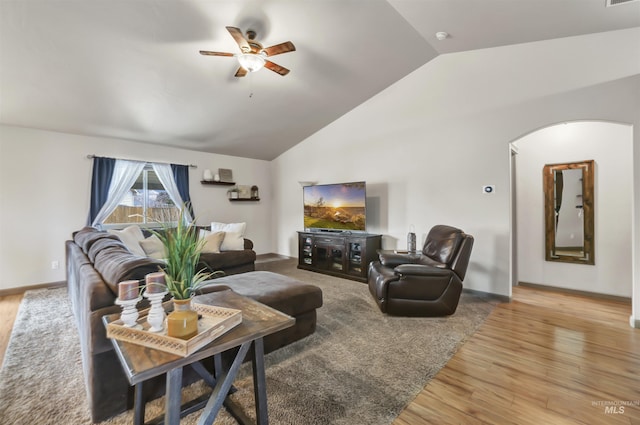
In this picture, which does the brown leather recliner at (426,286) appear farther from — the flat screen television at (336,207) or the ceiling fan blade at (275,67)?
the ceiling fan blade at (275,67)

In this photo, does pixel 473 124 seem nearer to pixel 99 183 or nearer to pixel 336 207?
pixel 336 207

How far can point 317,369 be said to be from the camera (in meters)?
2.06

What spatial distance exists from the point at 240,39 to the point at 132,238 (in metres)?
3.09

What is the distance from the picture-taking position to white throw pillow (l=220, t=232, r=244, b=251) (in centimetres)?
468

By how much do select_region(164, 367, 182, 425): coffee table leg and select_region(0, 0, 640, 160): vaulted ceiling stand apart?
2.86m

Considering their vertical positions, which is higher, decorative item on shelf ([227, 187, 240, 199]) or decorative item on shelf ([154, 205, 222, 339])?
decorative item on shelf ([227, 187, 240, 199])

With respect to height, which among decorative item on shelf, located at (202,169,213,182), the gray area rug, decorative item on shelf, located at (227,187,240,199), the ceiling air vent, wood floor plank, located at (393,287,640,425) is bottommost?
wood floor plank, located at (393,287,640,425)

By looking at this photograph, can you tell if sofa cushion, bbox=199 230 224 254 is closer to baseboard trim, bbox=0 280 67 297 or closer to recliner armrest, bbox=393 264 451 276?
baseboard trim, bbox=0 280 67 297

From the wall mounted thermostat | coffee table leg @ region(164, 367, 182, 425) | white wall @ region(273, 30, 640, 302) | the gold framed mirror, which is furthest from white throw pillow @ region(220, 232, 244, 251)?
the gold framed mirror

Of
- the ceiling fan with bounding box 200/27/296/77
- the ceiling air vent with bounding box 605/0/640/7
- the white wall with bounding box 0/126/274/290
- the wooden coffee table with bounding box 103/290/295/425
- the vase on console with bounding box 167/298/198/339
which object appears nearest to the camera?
the wooden coffee table with bounding box 103/290/295/425

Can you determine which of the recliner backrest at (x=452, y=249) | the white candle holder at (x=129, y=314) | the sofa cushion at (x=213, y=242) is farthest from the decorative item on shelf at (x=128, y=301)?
the sofa cushion at (x=213, y=242)

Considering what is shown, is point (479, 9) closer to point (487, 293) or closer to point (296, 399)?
point (487, 293)

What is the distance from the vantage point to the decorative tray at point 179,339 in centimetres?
110

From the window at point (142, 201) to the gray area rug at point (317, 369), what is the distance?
1.92 metres
